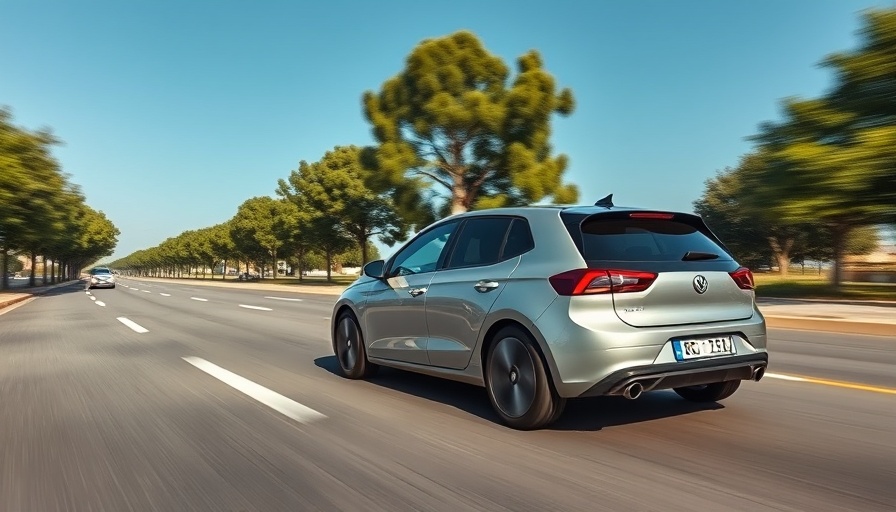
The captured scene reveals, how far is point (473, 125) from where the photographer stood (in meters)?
31.0

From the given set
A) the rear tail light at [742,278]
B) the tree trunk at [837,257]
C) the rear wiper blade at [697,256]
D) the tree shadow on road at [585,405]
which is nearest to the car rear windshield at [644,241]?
the rear wiper blade at [697,256]

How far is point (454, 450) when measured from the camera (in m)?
4.15

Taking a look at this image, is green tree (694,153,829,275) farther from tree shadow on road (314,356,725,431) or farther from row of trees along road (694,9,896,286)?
tree shadow on road (314,356,725,431)

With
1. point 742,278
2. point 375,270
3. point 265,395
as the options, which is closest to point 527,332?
point 742,278

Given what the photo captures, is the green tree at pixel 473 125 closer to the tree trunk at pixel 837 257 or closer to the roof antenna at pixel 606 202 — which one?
the tree trunk at pixel 837 257

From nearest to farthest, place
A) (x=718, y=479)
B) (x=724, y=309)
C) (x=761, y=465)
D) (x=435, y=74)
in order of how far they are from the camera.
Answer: (x=718, y=479), (x=761, y=465), (x=724, y=309), (x=435, y=74)

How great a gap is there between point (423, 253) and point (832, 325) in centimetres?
1000

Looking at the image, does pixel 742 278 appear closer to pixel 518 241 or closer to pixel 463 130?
pixel 518 241

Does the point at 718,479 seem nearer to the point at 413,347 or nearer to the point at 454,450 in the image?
the point at 454,450

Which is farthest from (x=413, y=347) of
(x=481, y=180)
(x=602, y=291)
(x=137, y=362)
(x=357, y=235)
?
(x=357, y=235)

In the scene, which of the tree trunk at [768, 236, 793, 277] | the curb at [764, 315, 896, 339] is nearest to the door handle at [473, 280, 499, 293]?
the curb at [764, 315, 896, 339]

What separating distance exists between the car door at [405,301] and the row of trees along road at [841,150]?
51.8 feet

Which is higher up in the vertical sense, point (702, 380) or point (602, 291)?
point (602, 291)

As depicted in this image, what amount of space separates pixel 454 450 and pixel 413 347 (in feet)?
5.34
